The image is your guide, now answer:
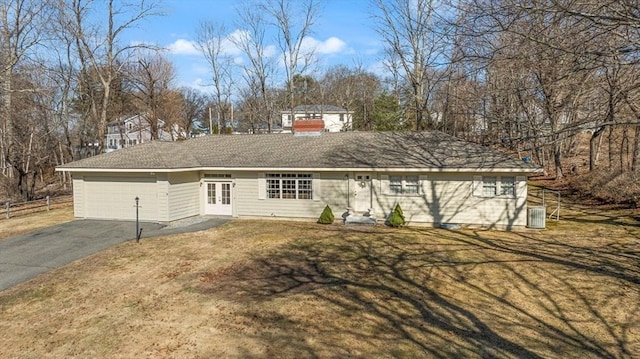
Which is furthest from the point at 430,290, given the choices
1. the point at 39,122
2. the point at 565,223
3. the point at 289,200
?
the point at 39,122

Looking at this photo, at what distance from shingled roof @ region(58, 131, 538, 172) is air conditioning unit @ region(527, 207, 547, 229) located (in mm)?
1839

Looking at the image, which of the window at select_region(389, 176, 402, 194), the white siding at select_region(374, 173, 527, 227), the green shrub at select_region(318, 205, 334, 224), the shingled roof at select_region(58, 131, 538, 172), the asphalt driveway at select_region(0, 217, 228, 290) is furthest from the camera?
the window at select_region(389, 176, 402, 194)

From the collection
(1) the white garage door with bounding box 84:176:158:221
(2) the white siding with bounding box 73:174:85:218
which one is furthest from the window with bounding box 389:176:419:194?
(2) the white siding with bounding box 73:174:85:218

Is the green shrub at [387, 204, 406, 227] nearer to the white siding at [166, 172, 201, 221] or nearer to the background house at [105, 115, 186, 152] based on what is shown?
the white siding at [166, 172, 201, 221]

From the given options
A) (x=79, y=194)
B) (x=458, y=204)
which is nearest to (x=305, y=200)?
(x=458, y=204)

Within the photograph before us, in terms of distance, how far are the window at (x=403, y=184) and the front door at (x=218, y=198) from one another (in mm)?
7143

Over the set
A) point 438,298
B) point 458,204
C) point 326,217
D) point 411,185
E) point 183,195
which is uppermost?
point 411,185

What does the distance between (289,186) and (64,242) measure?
27.8ft

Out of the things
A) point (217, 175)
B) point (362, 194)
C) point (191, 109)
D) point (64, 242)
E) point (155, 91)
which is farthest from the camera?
point (191, 109)

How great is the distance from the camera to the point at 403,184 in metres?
15.8

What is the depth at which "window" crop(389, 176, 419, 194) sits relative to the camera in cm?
1576

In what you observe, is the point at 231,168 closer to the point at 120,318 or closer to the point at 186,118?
the point at 120,318

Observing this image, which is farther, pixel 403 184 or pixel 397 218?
pixel 403 184

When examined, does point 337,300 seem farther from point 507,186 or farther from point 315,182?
point 507,186
